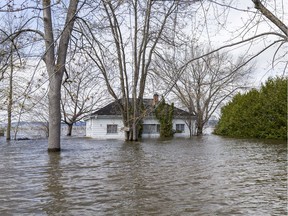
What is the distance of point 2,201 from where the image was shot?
4.69m

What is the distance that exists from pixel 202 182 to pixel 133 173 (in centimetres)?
172

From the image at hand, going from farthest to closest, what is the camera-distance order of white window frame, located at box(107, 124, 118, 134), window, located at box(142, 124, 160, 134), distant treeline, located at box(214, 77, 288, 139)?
window, located at box(142, 124, 160, 134), white window frame, located at box(107, 124, 118, 134), distant treeline, located at box(214, 77, 288, 139)

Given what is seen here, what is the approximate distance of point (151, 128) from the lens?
1201 inches

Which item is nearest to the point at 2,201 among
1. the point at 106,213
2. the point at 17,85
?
the point at 106,213

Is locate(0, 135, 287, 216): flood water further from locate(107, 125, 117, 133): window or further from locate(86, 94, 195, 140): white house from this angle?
locate(107, 125, 117, 133): window

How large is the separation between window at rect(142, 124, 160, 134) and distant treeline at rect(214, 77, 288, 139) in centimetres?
644

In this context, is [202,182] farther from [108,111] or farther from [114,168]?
[108,111]

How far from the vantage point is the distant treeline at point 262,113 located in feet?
67.2

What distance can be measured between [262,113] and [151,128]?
11.0 meters

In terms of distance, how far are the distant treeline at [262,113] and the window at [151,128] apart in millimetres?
6435

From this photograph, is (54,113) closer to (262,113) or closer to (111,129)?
(262,113)

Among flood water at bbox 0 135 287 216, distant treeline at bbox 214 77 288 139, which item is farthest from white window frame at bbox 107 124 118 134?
flood water at bbox 0 135 287 216

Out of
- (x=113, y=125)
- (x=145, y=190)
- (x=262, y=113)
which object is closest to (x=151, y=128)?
(x=113, y=125)

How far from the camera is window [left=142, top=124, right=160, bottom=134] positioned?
30.4 meters
